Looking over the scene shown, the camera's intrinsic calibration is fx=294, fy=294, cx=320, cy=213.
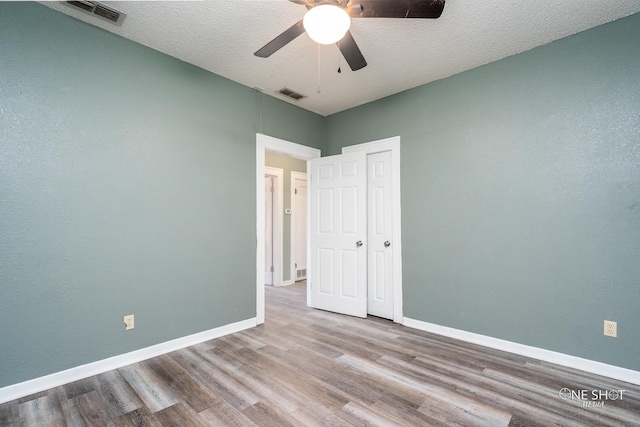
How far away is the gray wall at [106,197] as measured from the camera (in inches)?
Answer: 80.7

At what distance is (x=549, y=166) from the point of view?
256cm

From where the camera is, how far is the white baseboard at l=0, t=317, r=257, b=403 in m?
2.00

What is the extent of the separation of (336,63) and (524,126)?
1.85 metres

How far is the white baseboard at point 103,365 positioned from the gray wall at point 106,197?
0.05 metres

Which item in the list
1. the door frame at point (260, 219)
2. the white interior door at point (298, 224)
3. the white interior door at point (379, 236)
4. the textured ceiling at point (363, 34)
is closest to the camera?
the textured ceiling at point (363, 34)

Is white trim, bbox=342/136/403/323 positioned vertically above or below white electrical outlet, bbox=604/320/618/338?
above

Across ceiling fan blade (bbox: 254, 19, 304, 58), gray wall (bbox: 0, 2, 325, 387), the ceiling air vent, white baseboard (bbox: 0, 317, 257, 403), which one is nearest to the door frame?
gray wall (bbox: 0, 2, 325, 387)

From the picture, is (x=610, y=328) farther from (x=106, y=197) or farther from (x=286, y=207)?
(x=286, y=207)

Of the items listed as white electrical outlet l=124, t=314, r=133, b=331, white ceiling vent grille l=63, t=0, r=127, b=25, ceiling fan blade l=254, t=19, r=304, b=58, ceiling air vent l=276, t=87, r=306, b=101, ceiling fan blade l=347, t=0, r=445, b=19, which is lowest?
white electrical outlet l=124, t=314, r=133, b=331

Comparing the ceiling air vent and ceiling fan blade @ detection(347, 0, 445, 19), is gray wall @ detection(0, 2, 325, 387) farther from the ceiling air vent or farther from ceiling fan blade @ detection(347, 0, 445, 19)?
ceiling fan blade @ detection(347, 0, 445, 19)

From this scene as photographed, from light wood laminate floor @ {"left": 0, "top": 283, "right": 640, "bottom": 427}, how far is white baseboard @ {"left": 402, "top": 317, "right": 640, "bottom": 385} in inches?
3.4

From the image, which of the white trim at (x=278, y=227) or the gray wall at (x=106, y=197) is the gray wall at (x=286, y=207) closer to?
the white trim at (x=278, y=227)

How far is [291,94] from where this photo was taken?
362 centimetres

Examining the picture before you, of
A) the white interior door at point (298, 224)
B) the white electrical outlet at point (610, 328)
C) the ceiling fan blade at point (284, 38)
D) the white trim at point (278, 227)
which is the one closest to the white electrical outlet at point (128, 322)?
the ceiling fan blade at point (284, 38)
